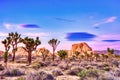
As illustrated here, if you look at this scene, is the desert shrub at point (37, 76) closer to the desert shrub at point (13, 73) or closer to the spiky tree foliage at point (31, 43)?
the desert shrub at point (13, 73)

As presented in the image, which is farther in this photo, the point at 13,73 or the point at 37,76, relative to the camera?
the point at 13,73

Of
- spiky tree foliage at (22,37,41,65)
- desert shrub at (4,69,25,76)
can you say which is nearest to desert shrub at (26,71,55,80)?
desert shrub at (4,69,25,76)

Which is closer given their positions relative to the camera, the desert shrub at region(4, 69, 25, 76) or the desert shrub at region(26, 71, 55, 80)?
the desert shrub at region(26, 71, 55, 80)

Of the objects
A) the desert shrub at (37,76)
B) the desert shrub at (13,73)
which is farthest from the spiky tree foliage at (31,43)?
the desert shrub at (37,76)

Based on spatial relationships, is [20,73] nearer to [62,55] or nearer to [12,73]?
[12,73]

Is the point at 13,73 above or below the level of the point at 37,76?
below

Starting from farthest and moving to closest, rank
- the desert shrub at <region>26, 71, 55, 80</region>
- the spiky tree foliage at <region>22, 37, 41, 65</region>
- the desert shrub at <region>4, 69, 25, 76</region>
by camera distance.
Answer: the spiky tree foliage at <region>22, 37, 41, 65</region> < the desert shrub at <region>4, 69, 25, 76</region> < the desert shrub at <region>26, 71, 55, 80</region>

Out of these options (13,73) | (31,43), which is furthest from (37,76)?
(31,43)

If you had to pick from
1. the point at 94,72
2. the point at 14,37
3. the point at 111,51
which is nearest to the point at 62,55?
the point at 14,37

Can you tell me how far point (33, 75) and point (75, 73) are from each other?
10380mm

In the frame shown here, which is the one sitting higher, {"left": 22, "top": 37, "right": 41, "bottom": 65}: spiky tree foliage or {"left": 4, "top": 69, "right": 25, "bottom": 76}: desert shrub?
{"left": 22, "top": 37, "right": 41, "bottom": 65}: spiky tree foliage

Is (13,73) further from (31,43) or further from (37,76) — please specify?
(31,43)

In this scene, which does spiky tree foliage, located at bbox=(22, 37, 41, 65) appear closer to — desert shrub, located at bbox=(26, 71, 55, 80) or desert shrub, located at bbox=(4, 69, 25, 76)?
desert shrub, located at bbox=(4, 69, 25, 76)

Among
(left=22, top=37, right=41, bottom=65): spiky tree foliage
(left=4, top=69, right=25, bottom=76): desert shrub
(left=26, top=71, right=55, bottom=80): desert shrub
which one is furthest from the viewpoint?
(left=22, top=37, right=41, bottom=65): spiky tree foliage
